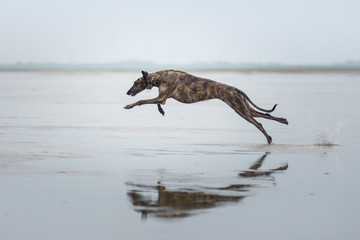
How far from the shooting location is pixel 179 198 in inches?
371

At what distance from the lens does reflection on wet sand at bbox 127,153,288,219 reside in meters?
8.62

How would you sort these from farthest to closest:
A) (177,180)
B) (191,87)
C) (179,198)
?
(191,87), (177,180), (179,198)

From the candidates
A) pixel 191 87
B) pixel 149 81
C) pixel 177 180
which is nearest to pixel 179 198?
pixel 177 180

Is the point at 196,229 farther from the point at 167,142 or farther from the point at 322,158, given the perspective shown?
the point at 167,142

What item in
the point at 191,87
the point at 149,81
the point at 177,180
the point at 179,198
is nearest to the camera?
the point at 179,198

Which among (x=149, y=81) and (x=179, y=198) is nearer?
(x=179, y=198)

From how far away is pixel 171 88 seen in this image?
16.3m

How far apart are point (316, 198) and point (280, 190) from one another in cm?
69

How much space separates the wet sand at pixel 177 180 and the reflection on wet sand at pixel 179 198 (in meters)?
0.01

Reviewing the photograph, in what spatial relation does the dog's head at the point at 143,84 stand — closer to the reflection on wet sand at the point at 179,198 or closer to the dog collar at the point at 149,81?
the dog collar at the point at 149,81

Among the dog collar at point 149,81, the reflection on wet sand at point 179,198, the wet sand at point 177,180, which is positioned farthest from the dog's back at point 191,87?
the reflection on wet sand at point 179,198

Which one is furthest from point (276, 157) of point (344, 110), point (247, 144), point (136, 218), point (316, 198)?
point (344, 110)

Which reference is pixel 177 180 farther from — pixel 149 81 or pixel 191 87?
pixel 191 87

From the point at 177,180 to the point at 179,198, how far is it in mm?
1581
